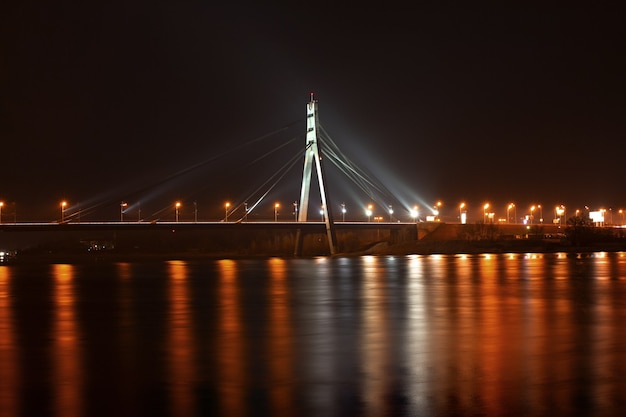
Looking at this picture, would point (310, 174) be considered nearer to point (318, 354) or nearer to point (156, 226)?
point (156, 226)

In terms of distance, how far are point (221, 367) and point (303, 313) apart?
22.3 feet

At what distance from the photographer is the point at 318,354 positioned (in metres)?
11.2

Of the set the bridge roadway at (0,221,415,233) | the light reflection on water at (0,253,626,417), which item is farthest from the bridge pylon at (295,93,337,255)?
the light reflection on water at (0,253,626,417)

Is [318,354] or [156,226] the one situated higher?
[156,226]

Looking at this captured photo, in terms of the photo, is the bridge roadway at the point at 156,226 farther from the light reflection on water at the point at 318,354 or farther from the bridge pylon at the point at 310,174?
the light reflection on water at the point at 318,354

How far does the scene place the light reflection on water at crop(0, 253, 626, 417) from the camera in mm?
8180

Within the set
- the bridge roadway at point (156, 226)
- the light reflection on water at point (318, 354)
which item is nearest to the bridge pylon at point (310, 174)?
the bridge roadway at point (156, 226)

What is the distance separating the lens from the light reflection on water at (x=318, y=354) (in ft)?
26.8

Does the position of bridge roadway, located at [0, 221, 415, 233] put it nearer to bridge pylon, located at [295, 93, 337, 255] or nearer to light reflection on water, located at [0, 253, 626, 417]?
bridge pylon, located at [295, 93, 337, 255]

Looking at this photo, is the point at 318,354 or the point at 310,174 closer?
the point at 318,354

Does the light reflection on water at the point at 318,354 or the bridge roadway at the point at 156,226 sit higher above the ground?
the bridge roadway at the point at 156,226

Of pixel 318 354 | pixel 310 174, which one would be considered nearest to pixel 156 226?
pixel 310 174

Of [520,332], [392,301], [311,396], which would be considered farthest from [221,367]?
[392,301]

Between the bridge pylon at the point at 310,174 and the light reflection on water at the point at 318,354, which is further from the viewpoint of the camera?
the bridge pylon at the point at 310,174
